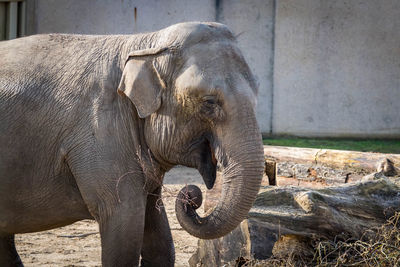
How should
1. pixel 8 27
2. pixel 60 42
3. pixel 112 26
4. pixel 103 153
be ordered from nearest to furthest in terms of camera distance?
pixel 103 153
pixel 60 42
pixel 8 27
pixel 112 26

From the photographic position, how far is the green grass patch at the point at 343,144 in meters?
11.0

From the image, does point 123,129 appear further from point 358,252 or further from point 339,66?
point 339,66

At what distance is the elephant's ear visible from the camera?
405 centimetres

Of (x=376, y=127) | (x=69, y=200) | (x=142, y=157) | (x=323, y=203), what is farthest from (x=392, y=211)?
(x=376, y=127)

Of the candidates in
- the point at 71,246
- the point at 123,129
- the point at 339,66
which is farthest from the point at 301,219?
the point at 339,66

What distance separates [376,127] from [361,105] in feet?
1.60

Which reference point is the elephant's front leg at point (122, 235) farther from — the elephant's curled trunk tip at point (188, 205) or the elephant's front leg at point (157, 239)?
the elephant's front leg at point (157, 239)

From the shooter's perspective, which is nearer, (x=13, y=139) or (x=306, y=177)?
(x=13, y=139)

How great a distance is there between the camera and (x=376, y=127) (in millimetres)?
12266

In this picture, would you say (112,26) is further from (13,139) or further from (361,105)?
(13,139)

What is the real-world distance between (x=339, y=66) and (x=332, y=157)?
593 cm

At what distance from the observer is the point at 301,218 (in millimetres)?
4406

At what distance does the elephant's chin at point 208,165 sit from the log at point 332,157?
2.60 m

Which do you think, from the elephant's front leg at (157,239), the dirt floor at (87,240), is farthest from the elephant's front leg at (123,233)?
the dirt floor at (87,240)
